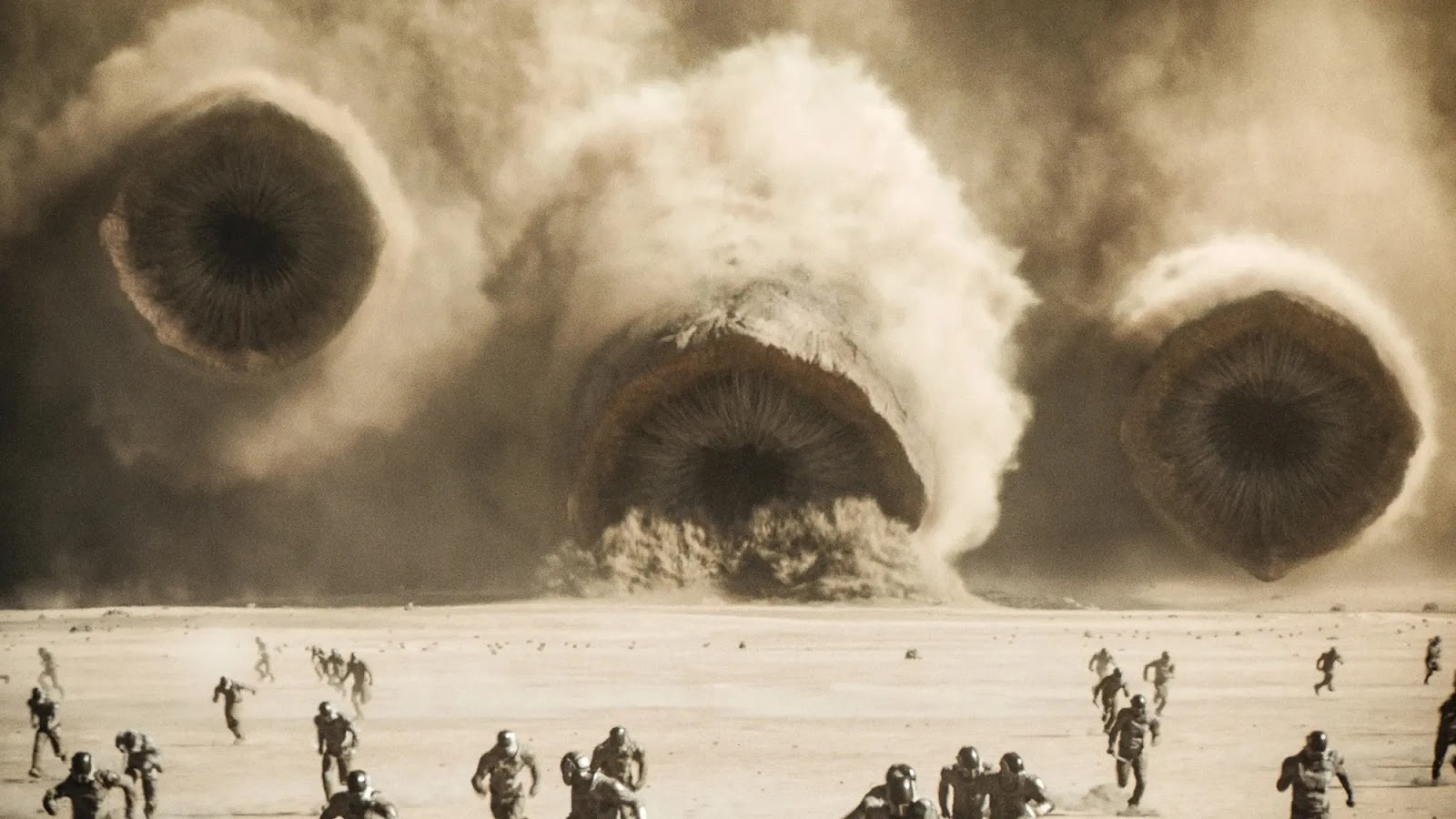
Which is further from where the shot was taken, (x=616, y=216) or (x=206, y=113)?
(x=616, y=216)

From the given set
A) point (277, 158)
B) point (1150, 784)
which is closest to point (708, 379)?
point (277, 158)

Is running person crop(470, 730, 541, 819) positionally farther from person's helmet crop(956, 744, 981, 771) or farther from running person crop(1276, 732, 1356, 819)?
running person crop(1276, 732, 1356, 819)

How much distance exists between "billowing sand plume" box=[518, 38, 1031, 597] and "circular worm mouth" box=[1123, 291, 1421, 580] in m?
1.84

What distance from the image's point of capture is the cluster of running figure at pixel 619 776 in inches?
330

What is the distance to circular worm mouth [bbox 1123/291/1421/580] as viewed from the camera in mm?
17953

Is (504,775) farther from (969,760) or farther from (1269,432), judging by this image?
(1269,432)

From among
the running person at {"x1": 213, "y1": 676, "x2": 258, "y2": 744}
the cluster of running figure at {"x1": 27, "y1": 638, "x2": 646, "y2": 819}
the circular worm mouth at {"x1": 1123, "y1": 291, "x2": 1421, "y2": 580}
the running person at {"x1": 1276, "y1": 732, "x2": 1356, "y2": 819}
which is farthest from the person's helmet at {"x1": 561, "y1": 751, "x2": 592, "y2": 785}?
the circular worm mouth at {"x1": 1123, "y1": 291, "x2": 1421, "y2": 580}

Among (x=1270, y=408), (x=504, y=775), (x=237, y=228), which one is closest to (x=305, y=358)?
(x=237, y=228)

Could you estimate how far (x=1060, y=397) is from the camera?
64.0 feet

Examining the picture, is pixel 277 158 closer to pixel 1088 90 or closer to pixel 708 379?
pixel 708 379

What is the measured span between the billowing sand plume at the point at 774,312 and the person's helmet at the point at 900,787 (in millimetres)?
10461

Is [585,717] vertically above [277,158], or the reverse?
[277,158]

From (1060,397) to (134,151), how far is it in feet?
33.5

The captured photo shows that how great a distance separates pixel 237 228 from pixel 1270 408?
1089 cm
